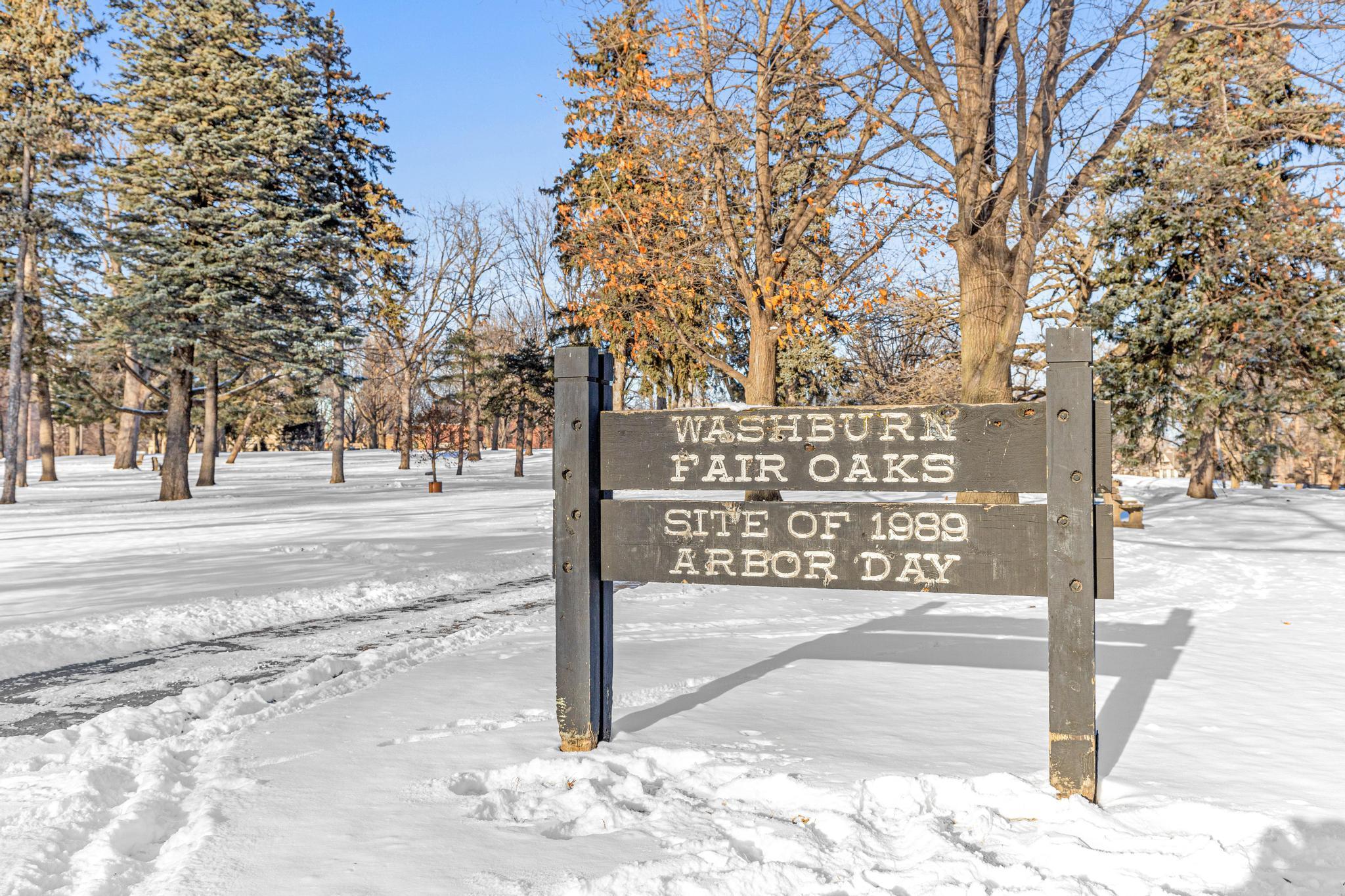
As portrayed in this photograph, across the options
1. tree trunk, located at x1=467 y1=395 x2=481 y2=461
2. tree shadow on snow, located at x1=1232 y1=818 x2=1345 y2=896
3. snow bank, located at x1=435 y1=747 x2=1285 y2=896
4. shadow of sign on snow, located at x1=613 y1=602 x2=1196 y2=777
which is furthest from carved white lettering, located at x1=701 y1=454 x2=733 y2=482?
tree trunk, located at x1=467 y1=395 x2=481 y2=461

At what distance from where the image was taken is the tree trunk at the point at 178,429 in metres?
21.0

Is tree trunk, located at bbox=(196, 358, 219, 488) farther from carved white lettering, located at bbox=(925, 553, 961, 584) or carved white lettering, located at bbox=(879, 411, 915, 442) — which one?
carved white lettering, located at bbox=(925, 553, 961, 584)

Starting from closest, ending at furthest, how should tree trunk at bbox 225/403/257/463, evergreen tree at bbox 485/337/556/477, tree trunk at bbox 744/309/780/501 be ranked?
tree trunk at bbox 744/309/780/501 < evergreen tree at bbox 485/337/556/477 < tree trunk at bbox 225/403/257/463

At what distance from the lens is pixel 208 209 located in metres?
20.7

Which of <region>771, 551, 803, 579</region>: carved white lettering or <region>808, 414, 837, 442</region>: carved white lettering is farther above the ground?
<region>808, 414, 837, 442</region>: carved white lettering

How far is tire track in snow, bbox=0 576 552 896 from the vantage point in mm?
2623

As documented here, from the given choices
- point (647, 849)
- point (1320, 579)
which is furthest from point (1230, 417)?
point (647, 849)

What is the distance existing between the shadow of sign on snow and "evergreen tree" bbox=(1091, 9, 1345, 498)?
9.07 meters

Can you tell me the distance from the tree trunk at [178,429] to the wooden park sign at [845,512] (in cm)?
2072

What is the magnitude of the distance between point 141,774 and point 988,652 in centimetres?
508

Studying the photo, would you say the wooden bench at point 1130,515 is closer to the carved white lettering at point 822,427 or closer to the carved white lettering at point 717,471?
the carved white lettering at point 822,427

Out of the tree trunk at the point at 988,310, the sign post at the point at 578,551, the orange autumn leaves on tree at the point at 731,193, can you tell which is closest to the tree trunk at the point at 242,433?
the orange autumn leaves on tree at the point at 731,193

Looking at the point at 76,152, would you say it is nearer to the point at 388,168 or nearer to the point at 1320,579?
the point at 388,168

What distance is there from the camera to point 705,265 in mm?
18828
